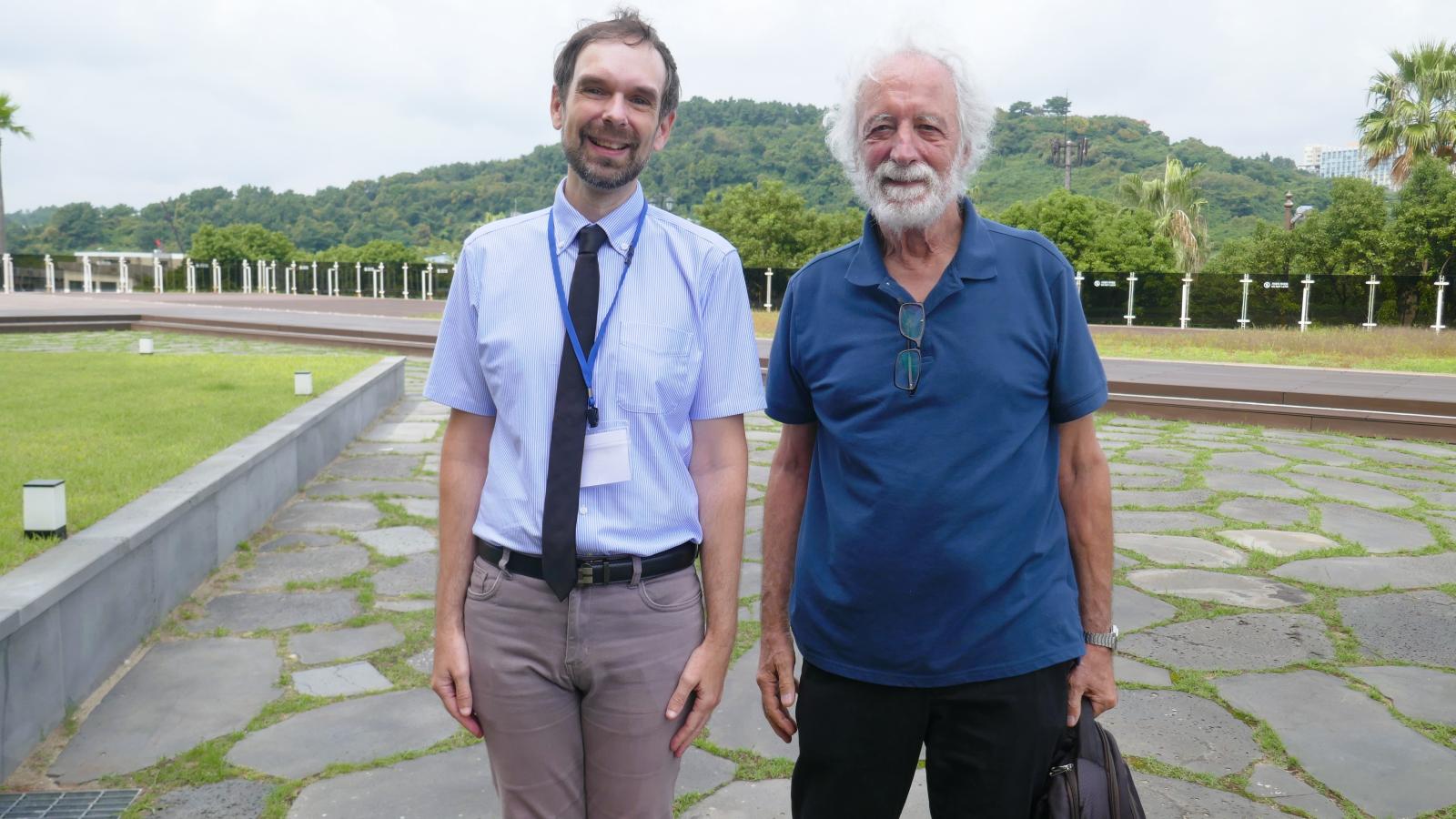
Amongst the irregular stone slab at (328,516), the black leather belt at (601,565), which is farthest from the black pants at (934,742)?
the irregular stone slab at (328,516)

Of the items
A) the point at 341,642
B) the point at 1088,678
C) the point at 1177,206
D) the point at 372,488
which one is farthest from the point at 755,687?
the point at 1177,206

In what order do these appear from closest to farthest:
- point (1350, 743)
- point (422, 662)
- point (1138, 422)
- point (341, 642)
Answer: point (1350, 743)
point (422, 662)
point (341, 642)
point (1138, 422)

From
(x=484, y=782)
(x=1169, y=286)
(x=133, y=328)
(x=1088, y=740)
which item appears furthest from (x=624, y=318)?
(x=1169, y=286)

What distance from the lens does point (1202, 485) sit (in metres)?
7.32

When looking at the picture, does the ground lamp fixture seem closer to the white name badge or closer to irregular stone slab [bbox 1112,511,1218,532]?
the white name badge

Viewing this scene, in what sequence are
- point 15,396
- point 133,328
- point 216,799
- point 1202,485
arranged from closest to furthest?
point 216,799, point 1202,485, point 15,396, point 133,328

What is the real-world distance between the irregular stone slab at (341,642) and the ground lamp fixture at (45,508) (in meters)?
0.84

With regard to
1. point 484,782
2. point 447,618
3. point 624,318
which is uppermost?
point 624,318

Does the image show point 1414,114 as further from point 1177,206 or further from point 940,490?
point 940,490

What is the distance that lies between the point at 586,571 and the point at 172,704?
235 centimetres

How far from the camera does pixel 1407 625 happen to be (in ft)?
14.4

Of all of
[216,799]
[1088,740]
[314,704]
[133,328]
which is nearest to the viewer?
[1088,740]

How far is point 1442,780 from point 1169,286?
27.4 m

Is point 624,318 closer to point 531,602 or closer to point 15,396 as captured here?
point 531,602
